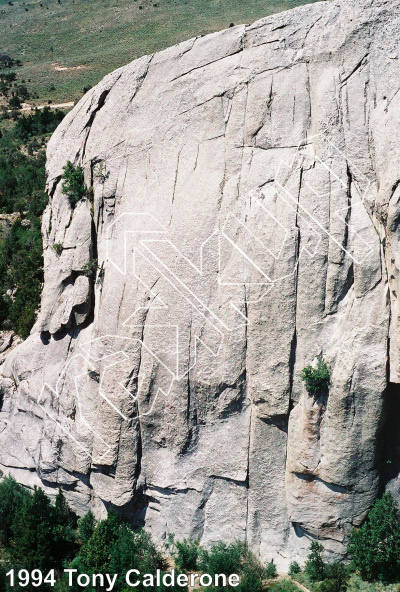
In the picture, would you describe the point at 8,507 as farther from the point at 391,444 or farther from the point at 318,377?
the point at 391,444

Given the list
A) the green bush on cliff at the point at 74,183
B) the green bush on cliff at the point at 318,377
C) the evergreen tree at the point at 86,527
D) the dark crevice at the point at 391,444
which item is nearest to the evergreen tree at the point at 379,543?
the dark crevice at the point at 391,444

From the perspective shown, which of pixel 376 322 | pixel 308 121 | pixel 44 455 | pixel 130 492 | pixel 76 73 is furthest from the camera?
pixel 76 73

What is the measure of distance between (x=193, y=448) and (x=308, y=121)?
10952mm

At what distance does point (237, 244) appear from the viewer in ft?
54.1

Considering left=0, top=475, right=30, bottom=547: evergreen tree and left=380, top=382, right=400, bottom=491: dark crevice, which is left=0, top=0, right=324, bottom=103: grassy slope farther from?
left=380, top=382, right=400, bottom=491: dark crevice

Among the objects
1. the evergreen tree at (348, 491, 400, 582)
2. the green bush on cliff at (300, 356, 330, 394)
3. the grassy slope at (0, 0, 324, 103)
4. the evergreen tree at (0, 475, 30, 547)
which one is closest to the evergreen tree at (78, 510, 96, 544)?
the evergreen tree at (0, 475, 30, 547)

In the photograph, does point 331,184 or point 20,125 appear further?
point 20,125

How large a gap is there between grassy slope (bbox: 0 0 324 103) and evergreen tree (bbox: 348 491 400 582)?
38.6 meters

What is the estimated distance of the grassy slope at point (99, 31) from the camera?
45.2 meters

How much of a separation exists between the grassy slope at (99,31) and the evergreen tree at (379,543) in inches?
1520

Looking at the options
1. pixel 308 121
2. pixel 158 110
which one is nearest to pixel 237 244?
→ pixel 308 121

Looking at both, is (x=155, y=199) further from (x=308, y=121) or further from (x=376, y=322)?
(x=376, y=322)

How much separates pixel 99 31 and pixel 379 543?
51.0 meters

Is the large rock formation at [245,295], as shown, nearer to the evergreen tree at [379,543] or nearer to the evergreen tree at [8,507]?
the evergreen tree at [379,543]
